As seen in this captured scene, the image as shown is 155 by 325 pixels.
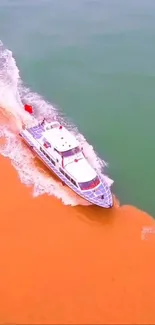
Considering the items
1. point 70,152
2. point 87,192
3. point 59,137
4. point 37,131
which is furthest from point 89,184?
point 37,131

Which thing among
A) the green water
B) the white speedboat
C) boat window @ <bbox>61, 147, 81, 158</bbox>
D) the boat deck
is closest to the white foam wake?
the white speedboat

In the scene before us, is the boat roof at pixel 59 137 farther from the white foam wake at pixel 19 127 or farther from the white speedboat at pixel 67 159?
the white foam wake at pixel 19 127

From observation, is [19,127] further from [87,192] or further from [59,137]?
[87,192]

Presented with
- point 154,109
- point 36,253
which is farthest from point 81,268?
point 154,109

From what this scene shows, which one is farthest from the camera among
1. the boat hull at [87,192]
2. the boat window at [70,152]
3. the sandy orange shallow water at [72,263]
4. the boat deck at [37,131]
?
the boat deck at [37,131]

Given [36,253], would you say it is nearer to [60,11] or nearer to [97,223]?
[97,223]

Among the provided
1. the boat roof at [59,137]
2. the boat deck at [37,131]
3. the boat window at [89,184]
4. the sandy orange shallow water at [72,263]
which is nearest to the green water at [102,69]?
the boat window at [89,184]
